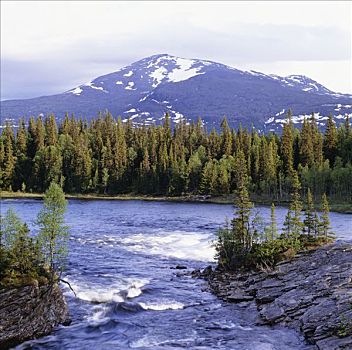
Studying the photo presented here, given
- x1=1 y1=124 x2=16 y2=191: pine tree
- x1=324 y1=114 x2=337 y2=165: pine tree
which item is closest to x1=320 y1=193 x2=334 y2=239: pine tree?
x1=324 y1=114 x2=337 y2=165: pine tree

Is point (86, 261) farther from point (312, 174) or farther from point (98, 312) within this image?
point (312, 174)

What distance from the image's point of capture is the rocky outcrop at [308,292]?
94.9ft

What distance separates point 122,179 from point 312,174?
58.1m

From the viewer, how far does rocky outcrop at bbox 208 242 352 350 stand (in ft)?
94.9

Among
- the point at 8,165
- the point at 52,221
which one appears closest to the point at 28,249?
the point at 52,221

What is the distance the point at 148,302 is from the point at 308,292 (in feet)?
37.9

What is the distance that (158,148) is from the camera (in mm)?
154375

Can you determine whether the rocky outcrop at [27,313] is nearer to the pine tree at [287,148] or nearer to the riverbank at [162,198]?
the riverbank at [162,198]

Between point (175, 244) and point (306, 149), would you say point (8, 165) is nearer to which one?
point (306, 149)

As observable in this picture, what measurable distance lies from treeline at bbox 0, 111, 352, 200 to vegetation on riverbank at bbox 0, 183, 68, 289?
87.1 m

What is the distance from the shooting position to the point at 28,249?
3250 cm

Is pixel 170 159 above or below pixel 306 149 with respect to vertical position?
below

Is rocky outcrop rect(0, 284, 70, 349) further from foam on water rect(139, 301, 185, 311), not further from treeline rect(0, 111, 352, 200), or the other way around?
treeline rect(0, 111, 352, 200)

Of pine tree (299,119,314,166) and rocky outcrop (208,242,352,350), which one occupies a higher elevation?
pine tree (299,119,314,166)
